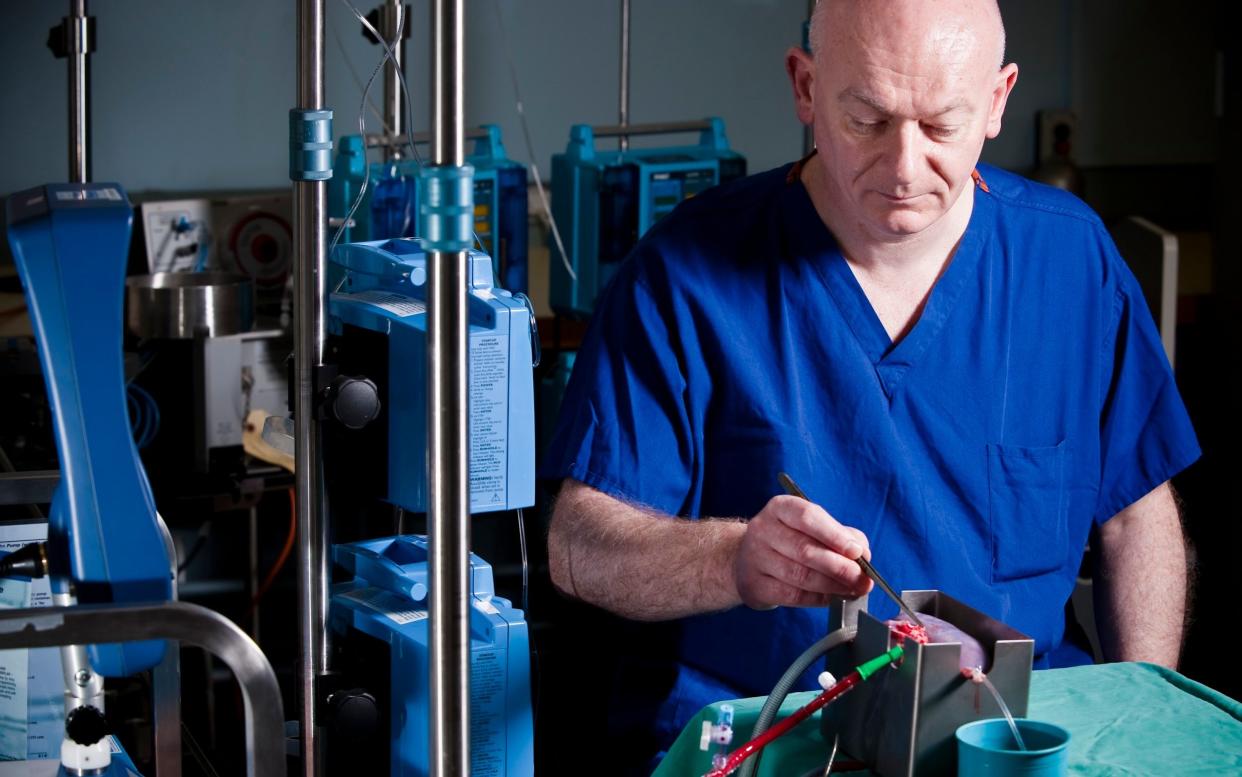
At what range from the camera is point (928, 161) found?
4.75ft

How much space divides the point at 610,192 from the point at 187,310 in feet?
2.82

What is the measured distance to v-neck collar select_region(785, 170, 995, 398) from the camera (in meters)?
1.53

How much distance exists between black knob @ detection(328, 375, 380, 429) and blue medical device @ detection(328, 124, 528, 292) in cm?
134

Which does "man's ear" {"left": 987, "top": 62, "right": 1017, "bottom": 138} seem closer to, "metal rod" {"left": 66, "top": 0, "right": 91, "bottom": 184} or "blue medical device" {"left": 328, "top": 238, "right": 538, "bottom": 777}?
"blue medical device" {"left": 328, "top": 238, "right": 538, "bottom": 777}

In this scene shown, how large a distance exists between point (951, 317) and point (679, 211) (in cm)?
32

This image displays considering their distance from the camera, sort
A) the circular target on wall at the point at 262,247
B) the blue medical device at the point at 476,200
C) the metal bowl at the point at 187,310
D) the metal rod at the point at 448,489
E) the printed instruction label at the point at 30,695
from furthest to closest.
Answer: the circular target on wall at the point at 262,247, the blue medical device at the point at 476,200, the metal bowl at the point at 187,310, the printed instruction label at the point at 30,695, the metal rod at the point at 448,489

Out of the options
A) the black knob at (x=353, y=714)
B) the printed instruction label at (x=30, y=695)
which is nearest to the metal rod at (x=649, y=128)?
the black knob at (x=353, y=714)

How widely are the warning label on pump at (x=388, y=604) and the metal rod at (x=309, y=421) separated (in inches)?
2.0

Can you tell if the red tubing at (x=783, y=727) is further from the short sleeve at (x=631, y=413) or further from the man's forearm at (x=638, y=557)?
the short sleeve at (x=631, y=413)

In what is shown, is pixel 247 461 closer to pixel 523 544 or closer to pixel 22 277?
pixel 523 544

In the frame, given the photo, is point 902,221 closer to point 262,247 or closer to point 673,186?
point 673,186

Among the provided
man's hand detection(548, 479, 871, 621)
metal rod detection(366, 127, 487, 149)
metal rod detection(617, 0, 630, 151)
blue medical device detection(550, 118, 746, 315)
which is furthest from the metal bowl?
man's hand detection(548, 479, 871, 621)

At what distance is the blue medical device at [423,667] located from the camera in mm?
1370

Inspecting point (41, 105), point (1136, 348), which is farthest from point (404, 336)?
point (41, 105)
